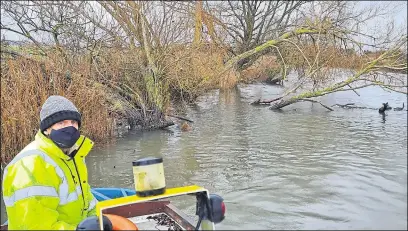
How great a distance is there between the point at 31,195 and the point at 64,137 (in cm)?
51

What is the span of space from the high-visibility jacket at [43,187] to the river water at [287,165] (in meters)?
2.01

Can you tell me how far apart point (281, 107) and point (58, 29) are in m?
8.51

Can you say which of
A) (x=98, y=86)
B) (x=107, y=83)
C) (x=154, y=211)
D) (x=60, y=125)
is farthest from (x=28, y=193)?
(x=107, y=83)

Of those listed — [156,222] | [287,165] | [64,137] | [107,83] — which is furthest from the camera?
[107,83]

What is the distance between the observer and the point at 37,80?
8469 mm

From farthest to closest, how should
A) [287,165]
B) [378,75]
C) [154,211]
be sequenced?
1. [378,75]
2. [287,165]
3. [154,211]

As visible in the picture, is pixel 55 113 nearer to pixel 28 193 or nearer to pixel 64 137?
pixel 64 137

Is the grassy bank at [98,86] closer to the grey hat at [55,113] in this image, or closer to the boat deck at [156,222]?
the boat deck at [156,222]

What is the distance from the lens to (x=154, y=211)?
173 inches

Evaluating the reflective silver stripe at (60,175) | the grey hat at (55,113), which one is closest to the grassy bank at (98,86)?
the grey hat at (55,113)

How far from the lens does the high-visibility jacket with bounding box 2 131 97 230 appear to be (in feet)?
9.41

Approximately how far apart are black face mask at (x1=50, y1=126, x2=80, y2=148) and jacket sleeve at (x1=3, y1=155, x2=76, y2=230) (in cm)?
20

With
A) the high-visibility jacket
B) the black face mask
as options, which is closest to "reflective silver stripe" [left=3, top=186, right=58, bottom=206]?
the high-visibility jacket

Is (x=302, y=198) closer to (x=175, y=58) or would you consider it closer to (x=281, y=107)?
(x=175, y=58)
